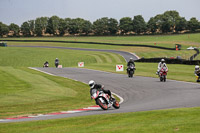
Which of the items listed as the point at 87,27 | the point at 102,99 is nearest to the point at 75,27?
the point at 87,27

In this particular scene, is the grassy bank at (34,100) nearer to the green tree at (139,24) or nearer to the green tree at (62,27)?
the green tree at (139,24)

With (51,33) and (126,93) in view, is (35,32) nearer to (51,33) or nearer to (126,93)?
(51,33)

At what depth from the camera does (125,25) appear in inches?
6206

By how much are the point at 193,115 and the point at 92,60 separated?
54.6 meters

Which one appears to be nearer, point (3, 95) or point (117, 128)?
point (117, 128)

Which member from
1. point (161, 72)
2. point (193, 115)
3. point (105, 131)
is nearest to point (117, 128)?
point (105, 131)

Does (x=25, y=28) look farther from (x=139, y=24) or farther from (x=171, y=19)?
(x=171, y=19)

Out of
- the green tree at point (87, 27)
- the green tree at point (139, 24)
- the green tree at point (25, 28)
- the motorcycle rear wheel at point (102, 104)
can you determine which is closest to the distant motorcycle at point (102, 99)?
the motorcycle rear wheel at point (102, 104)

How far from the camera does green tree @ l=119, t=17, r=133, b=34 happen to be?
516 ft

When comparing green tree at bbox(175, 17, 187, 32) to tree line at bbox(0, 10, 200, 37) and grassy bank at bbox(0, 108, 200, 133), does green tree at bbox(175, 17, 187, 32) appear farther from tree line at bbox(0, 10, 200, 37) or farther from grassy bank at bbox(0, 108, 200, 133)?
grassy bank at bbox(0, 108, 200, 133)

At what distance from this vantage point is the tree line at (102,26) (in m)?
155

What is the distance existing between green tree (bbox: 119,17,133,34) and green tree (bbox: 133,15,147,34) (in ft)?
7.96

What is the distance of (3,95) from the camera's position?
1748cm

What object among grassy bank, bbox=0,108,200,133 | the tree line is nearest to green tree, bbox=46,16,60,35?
the tree line
